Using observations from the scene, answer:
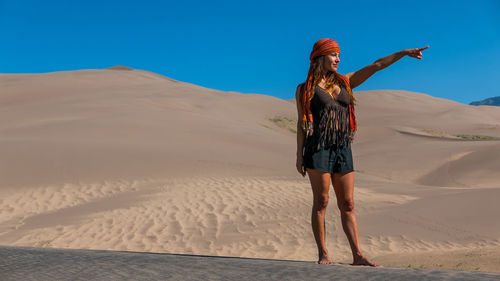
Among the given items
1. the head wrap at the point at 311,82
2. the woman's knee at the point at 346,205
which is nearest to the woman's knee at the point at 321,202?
the woman's knee at the point at 346,205

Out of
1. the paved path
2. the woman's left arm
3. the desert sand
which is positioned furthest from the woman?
the desert sand

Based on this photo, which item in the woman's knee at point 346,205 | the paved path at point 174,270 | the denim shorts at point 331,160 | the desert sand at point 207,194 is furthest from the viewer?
the desert sand at point 207,194

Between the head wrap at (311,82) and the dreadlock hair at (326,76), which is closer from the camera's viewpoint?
the head wrap at (311,82)

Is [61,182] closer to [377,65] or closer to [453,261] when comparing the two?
[453,261]

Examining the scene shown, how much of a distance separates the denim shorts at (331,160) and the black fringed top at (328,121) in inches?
1.3

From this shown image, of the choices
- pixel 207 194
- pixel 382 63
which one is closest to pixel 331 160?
pixel 382 63

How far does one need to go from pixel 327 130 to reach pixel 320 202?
51cm

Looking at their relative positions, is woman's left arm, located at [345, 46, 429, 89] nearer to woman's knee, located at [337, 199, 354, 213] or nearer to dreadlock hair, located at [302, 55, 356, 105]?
dreadlock hair, located at [302, 55, 356, 105]

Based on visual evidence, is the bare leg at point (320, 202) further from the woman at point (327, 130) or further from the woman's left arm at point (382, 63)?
the woman's left arm at point (382, 63)

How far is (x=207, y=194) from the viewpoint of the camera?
1136cm

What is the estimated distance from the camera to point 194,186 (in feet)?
40.4

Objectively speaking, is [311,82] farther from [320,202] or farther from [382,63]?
[320,202]

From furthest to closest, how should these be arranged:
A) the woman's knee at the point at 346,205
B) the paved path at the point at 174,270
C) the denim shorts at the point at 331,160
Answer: the woman's knee at the point at 346,205
the denim shorts at the point at 331,160
the paved path at the point at 174,270

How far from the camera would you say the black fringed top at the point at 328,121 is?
3346 mm
